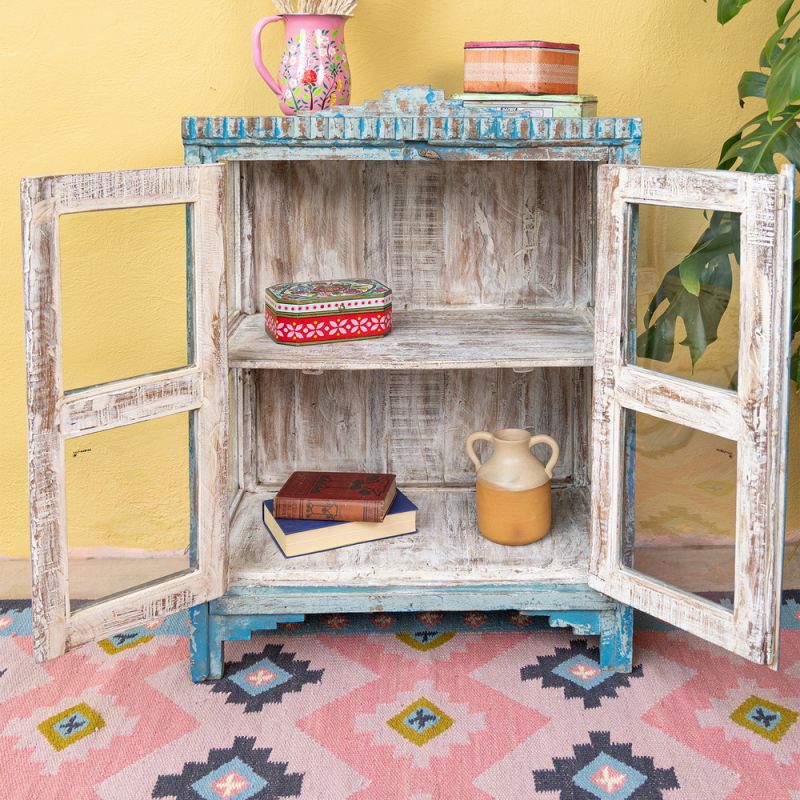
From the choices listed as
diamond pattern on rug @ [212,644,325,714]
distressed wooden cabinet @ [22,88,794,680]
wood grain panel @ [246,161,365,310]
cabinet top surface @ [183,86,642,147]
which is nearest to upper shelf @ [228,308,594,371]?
distressed wooden cabinet @ [22,88,794,680]

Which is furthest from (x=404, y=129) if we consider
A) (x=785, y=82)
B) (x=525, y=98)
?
(x=785, y=82)

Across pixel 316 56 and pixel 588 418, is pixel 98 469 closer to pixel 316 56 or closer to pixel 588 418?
pixel 316 56

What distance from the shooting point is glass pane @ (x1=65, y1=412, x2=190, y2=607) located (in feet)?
5.52

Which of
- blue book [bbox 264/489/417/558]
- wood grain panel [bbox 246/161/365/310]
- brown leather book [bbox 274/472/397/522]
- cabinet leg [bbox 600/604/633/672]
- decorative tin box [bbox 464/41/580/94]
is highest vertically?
decorative tin box [bbox 464/41/580/94]

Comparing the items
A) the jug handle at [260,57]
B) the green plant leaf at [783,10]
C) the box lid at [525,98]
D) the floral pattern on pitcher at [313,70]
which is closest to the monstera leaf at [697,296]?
the box lid at [525,98]

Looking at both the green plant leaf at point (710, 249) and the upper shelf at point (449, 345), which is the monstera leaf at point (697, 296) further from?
the upper shelf at point (449, 345)

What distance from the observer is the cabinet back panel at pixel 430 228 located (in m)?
2.20

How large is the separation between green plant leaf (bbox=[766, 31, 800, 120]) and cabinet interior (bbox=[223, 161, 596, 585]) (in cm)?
49

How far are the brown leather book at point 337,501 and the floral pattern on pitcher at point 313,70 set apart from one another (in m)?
0.75

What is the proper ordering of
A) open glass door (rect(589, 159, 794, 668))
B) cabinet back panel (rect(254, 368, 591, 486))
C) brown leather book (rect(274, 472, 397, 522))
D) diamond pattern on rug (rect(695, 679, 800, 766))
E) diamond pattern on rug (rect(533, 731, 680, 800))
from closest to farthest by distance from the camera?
open glass door (rect(589, 159, 794, 668)) → diamond pattern on rug (rect(533, 731, 680, 800)) → diamond pattern on rug (rect(695, 679, 800, 766)) → brown leather book (rect(274, 472, 397, 522)) → cabinet back panel (rect(254, 368, 591, 486))

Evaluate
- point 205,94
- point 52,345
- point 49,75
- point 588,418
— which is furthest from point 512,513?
point 49,75

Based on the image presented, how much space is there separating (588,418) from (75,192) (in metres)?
1.22

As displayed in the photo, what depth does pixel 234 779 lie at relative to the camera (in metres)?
1.66

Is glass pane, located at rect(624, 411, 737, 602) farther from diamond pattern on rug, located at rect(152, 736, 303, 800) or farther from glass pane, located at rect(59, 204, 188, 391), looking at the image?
glass pane, located at rect(59, 204, 188, 391)
